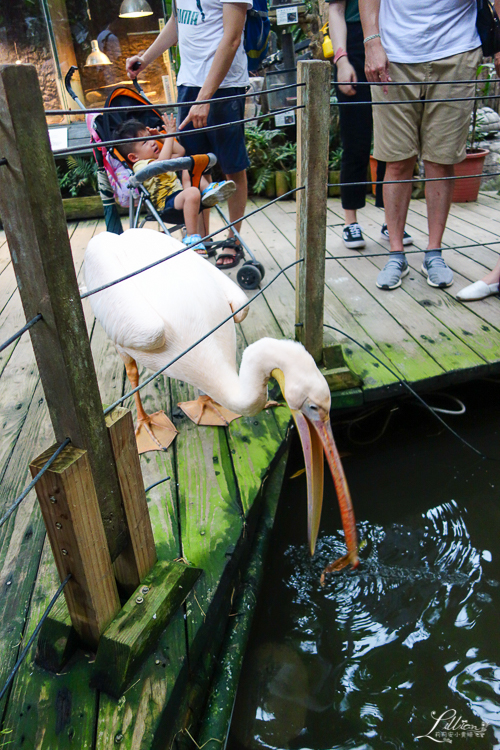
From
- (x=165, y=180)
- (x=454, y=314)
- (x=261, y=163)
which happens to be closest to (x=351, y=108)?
(x=165, y=180)

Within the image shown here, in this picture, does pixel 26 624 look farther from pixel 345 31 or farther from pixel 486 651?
pixel 345 31

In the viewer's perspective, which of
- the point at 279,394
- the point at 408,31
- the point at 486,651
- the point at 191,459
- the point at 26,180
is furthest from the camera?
the point at 408,31

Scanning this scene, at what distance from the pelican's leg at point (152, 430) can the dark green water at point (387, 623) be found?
2.37 ft

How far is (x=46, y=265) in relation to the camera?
106cm

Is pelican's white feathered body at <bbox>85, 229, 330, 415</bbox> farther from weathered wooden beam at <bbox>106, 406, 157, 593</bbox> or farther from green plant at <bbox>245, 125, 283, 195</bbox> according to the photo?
green plant at <bbox>245, 125, 283, 195</bbox>

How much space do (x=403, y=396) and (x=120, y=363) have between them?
5.45 ft

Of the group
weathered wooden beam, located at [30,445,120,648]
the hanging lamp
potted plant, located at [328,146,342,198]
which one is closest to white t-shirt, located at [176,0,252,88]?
potted plant, located at [328,146,342,198]

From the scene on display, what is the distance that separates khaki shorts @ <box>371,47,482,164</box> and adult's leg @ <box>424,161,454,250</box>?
0.07 m

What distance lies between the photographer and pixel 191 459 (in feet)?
7.57

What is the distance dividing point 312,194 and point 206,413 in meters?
1.11

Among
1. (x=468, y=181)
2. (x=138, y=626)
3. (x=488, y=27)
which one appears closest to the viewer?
(x=138, y=626)

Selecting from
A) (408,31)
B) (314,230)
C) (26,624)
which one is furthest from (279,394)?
(408,31)

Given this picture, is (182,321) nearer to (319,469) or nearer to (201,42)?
(319,469)

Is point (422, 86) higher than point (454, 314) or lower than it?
higher
